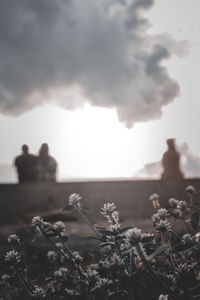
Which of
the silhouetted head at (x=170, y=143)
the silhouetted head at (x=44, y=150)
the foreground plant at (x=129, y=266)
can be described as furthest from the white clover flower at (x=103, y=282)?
the silhouetted head at (x=170, y=143)

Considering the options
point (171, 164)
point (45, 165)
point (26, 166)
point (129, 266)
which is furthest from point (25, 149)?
point (129, 266)

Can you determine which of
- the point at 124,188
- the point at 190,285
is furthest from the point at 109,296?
the point at 124,188

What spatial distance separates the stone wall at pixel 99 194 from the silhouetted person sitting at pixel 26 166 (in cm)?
51

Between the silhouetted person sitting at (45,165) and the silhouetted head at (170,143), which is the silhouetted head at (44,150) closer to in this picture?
the silhouetted person sitting at (45,165)

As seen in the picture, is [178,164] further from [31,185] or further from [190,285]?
[190,285]

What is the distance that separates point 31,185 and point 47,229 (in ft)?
20.0

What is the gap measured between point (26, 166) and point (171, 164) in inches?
163

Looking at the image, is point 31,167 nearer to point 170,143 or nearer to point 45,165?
point 45,165

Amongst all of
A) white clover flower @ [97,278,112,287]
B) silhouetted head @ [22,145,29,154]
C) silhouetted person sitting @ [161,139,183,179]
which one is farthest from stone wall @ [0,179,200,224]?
white clover flower @ [97,278,112,287]

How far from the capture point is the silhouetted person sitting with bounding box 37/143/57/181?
784 centimetres

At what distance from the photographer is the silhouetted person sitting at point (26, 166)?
780cm

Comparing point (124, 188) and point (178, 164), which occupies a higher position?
point (178, 164)

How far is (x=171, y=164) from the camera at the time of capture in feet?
26.8

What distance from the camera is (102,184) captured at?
7496mm
